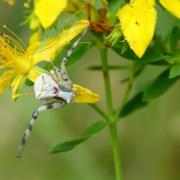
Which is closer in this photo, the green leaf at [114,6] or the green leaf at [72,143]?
the green leaf at [114,6]

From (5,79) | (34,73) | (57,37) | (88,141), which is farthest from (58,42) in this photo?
(88,141)

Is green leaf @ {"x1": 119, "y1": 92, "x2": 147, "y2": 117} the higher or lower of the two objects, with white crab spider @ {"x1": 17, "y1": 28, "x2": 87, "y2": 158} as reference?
lower

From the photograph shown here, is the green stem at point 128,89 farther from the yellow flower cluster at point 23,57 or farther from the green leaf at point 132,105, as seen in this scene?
the yellow flower cluster at point 23,57

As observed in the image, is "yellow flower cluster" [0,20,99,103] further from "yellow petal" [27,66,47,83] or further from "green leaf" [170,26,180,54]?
"green leaf" [170,26,180,54]

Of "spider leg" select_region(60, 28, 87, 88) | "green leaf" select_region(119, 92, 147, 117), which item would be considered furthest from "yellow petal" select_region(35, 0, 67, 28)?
"green leaf" select_region(119, 92, 147, 117)

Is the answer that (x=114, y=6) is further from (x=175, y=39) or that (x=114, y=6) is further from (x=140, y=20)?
(x=175, y=39)

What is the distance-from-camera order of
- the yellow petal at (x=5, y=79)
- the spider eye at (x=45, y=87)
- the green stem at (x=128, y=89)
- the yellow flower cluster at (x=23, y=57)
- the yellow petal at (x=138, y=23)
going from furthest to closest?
the green stem at (x=128, y=89)
the yellow petal at (x=5, y=79)
the yellow flower cluster at (x=23, y=57)
the spider eye at (x=45, y=87)
the yellow petal at (x=138, y=23)

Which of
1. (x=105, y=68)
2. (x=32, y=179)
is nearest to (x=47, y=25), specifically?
(x=105, y=68)

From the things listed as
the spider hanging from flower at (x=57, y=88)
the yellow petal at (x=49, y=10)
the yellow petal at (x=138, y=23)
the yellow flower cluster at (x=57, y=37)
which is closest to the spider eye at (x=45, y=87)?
the spider hanging from flower at (x=57, y=88)
